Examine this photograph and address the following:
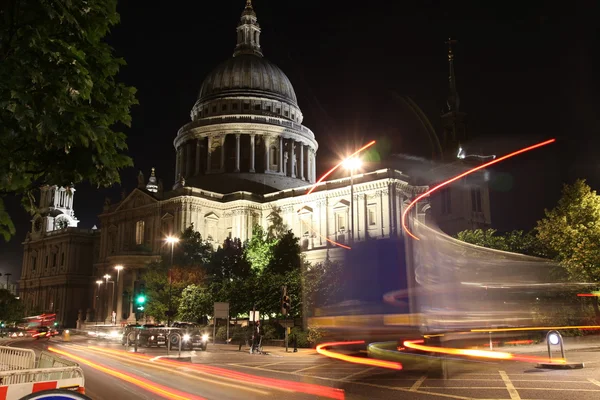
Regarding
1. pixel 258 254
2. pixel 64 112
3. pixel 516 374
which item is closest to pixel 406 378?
pixel 516 374

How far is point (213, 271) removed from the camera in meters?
63.2

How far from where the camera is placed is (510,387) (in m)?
14.7

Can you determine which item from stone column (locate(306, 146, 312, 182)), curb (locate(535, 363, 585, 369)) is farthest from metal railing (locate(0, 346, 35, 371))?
stone column (locate(306, 146, 312, 182))

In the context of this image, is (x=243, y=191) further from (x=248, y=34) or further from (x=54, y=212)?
(x=54, y=212)

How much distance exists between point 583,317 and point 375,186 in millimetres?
38898

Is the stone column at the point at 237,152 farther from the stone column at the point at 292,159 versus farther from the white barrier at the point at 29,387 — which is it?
the white barrier at the point at 29,387

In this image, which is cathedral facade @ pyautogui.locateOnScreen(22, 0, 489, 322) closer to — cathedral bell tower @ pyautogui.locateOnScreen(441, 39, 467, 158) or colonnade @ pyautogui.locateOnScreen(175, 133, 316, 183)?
colonnade @ pyautogui.locateOnScreen(175, 133, 316, 183)

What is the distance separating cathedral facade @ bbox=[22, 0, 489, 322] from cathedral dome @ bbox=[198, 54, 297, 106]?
221 mm

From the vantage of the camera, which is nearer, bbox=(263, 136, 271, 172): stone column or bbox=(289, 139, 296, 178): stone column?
bbox=(263, 136, 271, 172): stone column

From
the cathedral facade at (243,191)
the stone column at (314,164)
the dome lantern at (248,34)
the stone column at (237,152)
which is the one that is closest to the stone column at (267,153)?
the cathedral facade at (243,191)

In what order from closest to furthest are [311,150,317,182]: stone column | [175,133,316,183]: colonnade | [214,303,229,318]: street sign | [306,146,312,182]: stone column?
[214,303,229,318]: street sign < [175,133,316,183]: colonnade < [306,146,312,182]: stone column < [311,150,317,182]: stone column

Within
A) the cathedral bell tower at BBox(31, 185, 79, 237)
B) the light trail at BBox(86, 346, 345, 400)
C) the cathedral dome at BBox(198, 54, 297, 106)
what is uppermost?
the cathedral dome at BBox(198, 54, 297, 106)

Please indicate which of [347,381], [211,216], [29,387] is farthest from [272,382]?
[211,216]

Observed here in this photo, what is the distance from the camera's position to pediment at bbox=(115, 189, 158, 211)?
87312 mm
